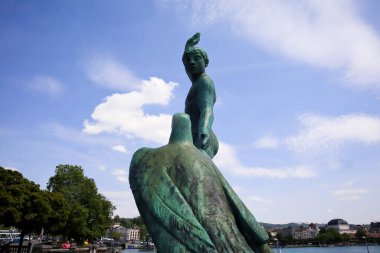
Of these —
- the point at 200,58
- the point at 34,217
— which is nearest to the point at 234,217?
the point at 200,58

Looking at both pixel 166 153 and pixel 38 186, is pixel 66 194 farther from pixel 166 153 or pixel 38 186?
pixel 166 153

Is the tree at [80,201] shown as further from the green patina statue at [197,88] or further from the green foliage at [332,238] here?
the green foliage at [332,238]

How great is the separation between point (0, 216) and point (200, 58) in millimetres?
25947

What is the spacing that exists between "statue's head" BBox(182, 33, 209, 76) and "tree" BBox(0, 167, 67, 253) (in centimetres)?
2519

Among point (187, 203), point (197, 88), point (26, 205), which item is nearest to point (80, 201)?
point (26, 205)

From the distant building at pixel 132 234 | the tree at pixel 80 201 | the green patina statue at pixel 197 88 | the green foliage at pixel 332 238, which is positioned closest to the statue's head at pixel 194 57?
the green patina statue at pixel 197 88

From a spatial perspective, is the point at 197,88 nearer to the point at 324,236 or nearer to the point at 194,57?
the point at 194,57

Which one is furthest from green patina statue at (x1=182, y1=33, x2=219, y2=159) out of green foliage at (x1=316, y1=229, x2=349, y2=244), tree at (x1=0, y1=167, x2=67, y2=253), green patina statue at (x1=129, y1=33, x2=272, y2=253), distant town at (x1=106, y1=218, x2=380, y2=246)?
green foliage at (x1=316, y1=229, x2=349, y2=244)

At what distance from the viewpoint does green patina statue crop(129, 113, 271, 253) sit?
2.94m

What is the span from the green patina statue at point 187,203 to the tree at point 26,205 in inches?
1030

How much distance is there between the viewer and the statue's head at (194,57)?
17.4 ft

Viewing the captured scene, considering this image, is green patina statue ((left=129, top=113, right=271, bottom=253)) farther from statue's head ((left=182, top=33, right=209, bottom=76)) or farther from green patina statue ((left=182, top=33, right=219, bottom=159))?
statue's head ((left=182, top=33, right=209, bottom=76))

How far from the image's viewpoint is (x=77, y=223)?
37.9 metres

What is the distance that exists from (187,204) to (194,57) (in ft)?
9.24
